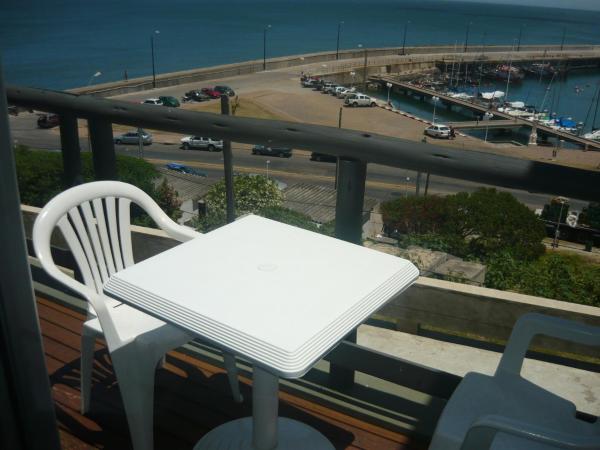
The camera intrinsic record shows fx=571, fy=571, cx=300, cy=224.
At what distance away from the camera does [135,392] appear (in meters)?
1.77

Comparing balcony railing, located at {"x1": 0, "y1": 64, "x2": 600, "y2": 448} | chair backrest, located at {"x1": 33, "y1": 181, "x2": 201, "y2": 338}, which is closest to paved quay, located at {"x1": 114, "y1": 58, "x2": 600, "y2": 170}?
balcony railing, located at {"x1": 0, "y1": 64, "x2": 600, "y2": 448}

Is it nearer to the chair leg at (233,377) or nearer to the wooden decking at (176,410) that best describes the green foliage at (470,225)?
the wooden decking at (176,410)

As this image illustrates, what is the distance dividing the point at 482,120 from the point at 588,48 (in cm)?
4974

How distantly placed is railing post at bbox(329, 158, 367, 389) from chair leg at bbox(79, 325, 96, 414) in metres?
0.97

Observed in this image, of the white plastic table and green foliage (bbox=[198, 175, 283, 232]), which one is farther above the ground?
the white plastic table

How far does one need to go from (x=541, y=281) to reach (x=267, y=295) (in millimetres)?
2774

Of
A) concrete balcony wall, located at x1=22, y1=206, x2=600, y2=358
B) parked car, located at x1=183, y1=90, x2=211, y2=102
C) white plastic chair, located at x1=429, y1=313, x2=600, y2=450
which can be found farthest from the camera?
parked car, located at x1=183, y1=90, x2=211, y2=102

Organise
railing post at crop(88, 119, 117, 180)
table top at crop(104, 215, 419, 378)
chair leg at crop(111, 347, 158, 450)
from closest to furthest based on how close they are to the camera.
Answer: table top at crop(104, 215, 419, 378) < chair leg at crop(111, 347, 158, 450) < railing post at crop(88, 119, 117, 180)

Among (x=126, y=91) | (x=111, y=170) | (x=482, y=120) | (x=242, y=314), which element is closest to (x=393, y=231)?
(x=111, y=170)

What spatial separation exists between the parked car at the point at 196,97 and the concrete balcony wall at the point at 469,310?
42529mm

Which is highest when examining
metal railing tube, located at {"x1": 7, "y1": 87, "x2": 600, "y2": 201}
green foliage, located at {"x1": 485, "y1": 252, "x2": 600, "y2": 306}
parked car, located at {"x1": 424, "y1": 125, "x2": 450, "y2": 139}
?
metal railing tube, located at {"x1": 7, "y1": 87, "x2": 600, "y2": 201}

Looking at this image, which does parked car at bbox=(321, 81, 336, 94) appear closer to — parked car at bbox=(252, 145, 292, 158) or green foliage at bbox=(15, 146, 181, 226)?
parked car at bbox=(252, 145, 292, 158)

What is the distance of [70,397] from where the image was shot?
219 centimetres

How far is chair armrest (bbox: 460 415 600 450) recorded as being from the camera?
1155 millimetres
